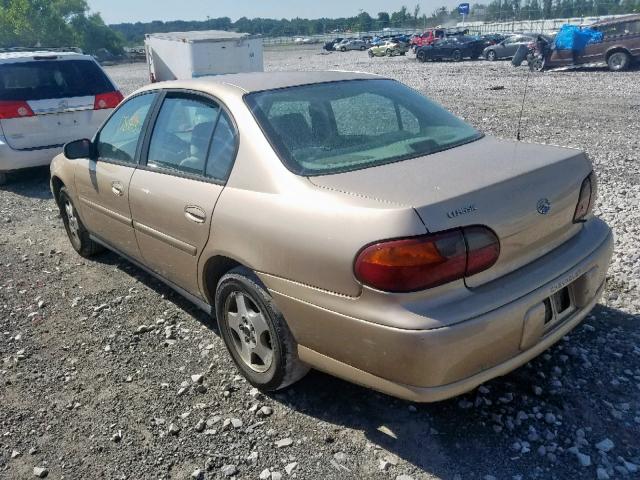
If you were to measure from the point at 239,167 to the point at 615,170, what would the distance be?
5.74 meters

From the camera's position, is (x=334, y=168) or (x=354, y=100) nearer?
(x=334, y=168)

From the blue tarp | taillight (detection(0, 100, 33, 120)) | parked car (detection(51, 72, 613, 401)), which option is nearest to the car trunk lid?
parked car (detection(51, 72, 613, 401))

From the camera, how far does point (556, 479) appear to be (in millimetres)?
2420

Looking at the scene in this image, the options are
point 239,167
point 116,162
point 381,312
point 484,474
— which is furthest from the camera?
point 116,162

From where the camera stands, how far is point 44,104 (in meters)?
7.41

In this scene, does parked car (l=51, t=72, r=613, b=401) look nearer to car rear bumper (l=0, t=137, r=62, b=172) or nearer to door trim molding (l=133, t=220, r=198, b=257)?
door trim molding (l=133, t=220, r=198, b=257)

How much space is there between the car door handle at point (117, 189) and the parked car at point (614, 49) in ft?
66.9

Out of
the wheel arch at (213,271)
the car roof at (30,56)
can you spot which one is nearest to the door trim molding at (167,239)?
the wheel arch at (213,271)

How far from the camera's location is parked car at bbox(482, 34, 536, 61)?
2862 cm

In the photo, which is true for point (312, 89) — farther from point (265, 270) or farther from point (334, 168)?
point (265, 270)

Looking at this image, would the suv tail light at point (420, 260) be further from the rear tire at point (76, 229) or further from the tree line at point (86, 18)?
the tree line at point (86, 18)

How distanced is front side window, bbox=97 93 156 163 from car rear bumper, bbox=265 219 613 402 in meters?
1.86

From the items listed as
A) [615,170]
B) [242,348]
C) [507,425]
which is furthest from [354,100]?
[615,170]

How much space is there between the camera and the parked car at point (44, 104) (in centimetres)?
731
